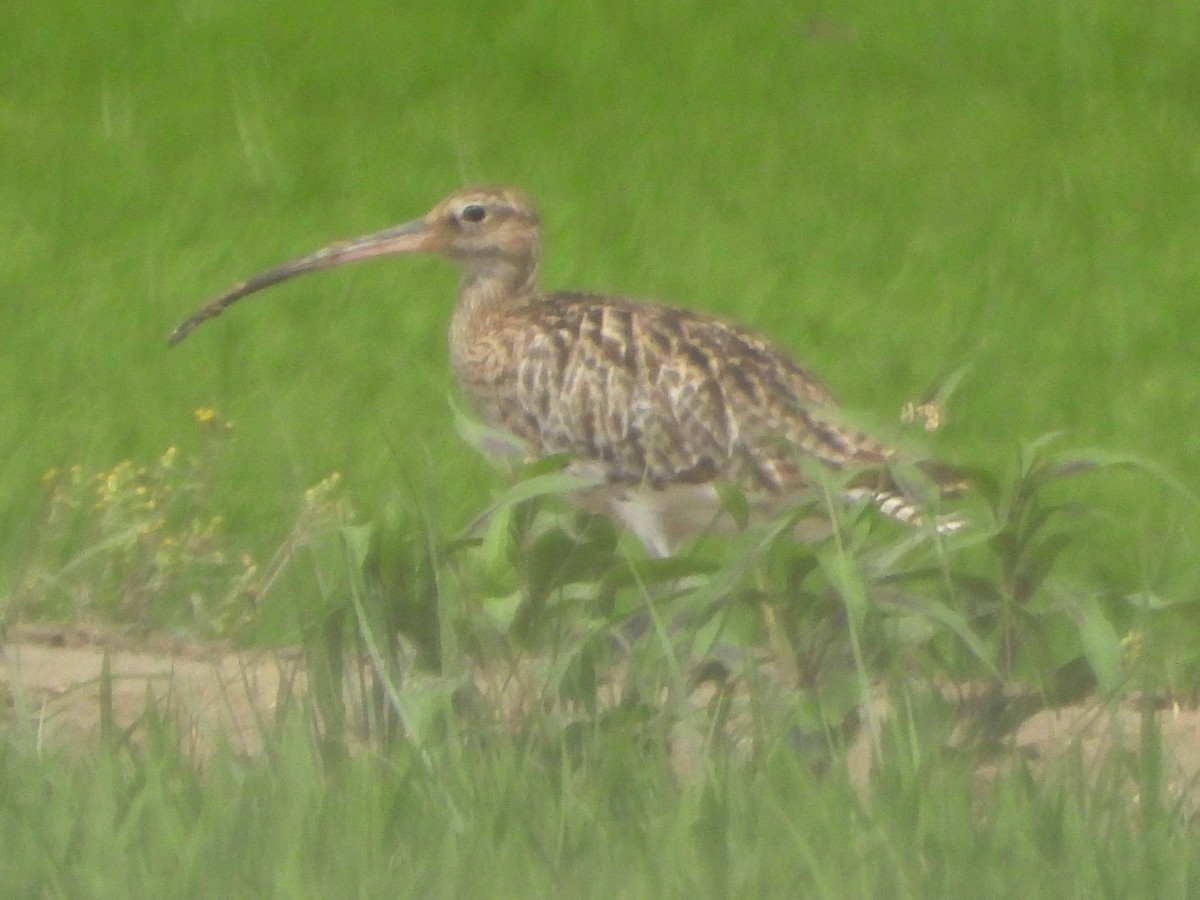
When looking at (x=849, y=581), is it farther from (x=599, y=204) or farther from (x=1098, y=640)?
(x=599, y=204)

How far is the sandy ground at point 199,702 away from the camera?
5.15 metres

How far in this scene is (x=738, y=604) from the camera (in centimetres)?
529

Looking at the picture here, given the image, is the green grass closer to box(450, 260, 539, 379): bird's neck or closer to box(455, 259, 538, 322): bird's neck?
box(450, 260, 539, 379): bird's neck

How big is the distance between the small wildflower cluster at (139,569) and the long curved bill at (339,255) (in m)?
1.03

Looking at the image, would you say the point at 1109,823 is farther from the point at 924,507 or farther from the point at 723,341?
the point at 723,341

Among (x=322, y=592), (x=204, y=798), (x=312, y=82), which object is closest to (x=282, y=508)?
(x=322, y=592)

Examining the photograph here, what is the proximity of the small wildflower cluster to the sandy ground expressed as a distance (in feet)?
0.58

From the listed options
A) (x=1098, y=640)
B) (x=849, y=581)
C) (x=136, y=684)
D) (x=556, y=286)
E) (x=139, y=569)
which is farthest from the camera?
(x=556, y=286)

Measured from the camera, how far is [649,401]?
8172 mm

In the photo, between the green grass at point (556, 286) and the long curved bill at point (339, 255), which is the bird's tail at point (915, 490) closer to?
the green grass at point (556, 286)

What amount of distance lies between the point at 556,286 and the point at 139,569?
430 cm

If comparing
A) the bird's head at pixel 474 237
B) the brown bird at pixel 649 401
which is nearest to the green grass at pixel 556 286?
the brown bird at pixel 649 401

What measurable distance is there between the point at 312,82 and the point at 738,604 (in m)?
10.1

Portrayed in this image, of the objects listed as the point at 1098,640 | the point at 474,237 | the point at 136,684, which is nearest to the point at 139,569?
the point at 136,684
